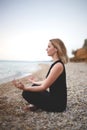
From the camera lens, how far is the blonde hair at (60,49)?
3939 mm

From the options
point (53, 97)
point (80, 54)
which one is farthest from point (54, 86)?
point (80, 54)

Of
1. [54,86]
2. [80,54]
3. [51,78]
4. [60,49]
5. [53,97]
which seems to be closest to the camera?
[51,78]

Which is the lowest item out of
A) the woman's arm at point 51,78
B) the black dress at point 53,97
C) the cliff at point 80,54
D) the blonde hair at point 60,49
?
the cliff at point 80,54

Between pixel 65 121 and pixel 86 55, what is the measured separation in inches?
1907

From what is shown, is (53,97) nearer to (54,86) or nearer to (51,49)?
(54,86)

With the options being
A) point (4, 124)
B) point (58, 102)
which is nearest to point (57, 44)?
point (58, 102)

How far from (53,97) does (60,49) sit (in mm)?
997

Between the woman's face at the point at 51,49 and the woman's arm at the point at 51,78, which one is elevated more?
the woman's face at the point at 51,49

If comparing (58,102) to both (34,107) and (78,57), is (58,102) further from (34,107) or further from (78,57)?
(78,57)

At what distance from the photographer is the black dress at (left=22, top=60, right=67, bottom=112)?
4.07 m

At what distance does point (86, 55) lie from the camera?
51.2 metres

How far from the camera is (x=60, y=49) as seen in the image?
396cm

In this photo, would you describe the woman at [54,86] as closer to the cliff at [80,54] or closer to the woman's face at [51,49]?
the woman's face at [51,49]

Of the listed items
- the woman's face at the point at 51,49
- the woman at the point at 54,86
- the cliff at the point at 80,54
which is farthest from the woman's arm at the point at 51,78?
the cliff at the point at 80,54
